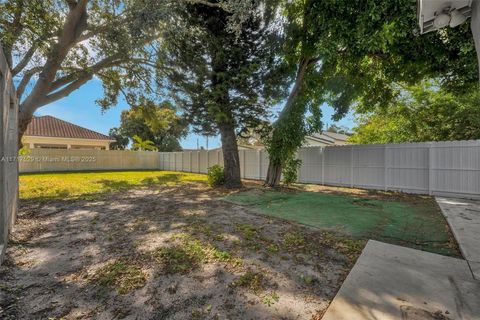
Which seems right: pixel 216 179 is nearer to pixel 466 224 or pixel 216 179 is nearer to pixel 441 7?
pixel 466 224

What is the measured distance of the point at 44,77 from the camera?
7613 millimetres

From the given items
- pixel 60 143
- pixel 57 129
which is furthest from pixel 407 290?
pixel 57 129

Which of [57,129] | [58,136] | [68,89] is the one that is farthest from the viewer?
[57,129]

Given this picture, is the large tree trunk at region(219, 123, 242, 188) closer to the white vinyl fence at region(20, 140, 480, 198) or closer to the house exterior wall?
the white vinyl fence at region(20, 140, 480, 198)

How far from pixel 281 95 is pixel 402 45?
176 inches

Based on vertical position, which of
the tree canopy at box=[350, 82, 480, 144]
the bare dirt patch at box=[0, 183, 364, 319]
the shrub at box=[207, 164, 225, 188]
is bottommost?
the bare dirt patch at box=[0, 183, 364, 319]

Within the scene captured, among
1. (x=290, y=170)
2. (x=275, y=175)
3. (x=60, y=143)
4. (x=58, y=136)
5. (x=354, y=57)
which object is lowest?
(x=275, y=175)

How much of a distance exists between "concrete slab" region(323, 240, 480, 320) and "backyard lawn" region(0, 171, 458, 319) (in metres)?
0.19

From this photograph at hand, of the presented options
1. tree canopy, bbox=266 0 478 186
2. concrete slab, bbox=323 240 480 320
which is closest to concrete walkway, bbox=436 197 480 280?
concrete slab, bbox=323 240 480 320

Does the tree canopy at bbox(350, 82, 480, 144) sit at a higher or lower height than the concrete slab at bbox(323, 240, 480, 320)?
higher

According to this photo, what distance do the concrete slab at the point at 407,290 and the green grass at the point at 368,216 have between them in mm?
779

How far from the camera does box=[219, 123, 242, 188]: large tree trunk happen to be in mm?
10430

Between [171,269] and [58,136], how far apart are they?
76.5 feet

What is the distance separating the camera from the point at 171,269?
116 inches
